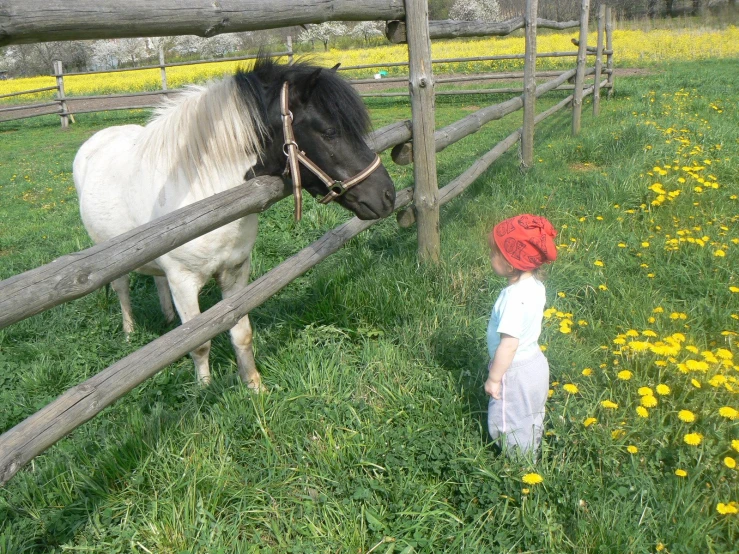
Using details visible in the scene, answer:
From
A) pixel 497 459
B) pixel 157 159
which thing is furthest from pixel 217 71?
pixel 497 459

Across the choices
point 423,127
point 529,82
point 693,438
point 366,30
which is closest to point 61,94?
point 529,82

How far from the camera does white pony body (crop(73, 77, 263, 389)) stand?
2.74 meters

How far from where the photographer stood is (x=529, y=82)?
6.47 m

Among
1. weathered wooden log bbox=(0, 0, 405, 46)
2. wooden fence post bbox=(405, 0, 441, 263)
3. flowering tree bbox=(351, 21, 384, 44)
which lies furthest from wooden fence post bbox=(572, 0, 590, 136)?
flowering tree bbox=(351, 21, 384, 44)

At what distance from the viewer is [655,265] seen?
378 cm

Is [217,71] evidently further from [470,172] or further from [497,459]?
[497,459]

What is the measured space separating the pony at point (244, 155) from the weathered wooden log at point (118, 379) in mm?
441

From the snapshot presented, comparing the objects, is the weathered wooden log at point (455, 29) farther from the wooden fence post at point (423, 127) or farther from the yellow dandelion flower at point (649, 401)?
the yellow dandelion flower at point (649, 401)

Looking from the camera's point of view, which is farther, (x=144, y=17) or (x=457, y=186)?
(x=457, y=186)

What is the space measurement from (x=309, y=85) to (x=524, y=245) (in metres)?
1.20

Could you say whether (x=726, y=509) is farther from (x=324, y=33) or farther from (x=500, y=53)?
(x=324, y=33)

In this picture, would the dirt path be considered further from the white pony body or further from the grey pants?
the grey pants

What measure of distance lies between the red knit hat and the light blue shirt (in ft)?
0.29

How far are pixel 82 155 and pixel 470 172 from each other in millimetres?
3070
